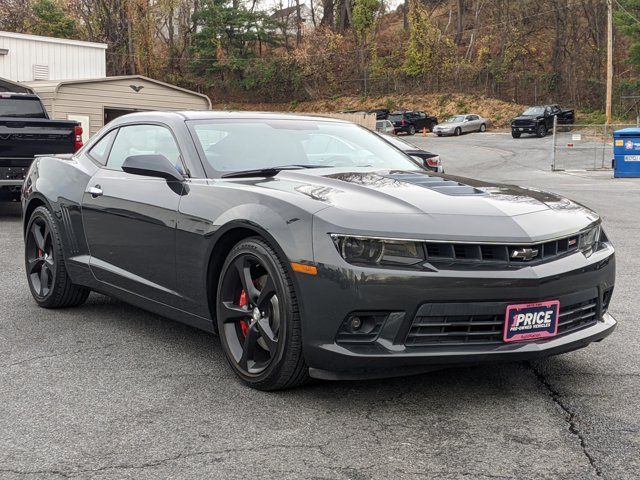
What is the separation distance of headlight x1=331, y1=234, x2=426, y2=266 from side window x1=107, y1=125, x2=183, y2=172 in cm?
153

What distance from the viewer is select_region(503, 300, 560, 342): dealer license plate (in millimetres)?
3590

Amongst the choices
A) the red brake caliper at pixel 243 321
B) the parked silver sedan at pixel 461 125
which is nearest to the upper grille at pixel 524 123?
the parked silver sedan at pixel 461 125

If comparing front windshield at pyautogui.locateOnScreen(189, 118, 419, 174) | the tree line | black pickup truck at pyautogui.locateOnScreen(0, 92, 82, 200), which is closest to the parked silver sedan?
the tree line

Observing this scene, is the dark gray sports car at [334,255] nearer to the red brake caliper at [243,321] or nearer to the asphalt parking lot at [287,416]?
the red brake caliper at [243,321]

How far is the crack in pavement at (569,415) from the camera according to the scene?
3.13 m

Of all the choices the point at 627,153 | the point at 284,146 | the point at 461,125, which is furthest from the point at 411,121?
the point at 284,146

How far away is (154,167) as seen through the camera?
4.57 m

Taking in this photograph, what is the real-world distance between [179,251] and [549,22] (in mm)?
57246

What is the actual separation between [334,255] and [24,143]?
899 cm

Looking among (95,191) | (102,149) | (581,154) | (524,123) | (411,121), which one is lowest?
(581,154)

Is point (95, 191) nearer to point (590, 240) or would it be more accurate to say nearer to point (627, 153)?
point (590, 240)

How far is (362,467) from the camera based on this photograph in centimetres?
308

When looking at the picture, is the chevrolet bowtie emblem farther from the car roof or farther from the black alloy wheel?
the black alloy wheel

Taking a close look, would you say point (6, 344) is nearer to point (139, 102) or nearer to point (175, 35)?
point (139, 102)
